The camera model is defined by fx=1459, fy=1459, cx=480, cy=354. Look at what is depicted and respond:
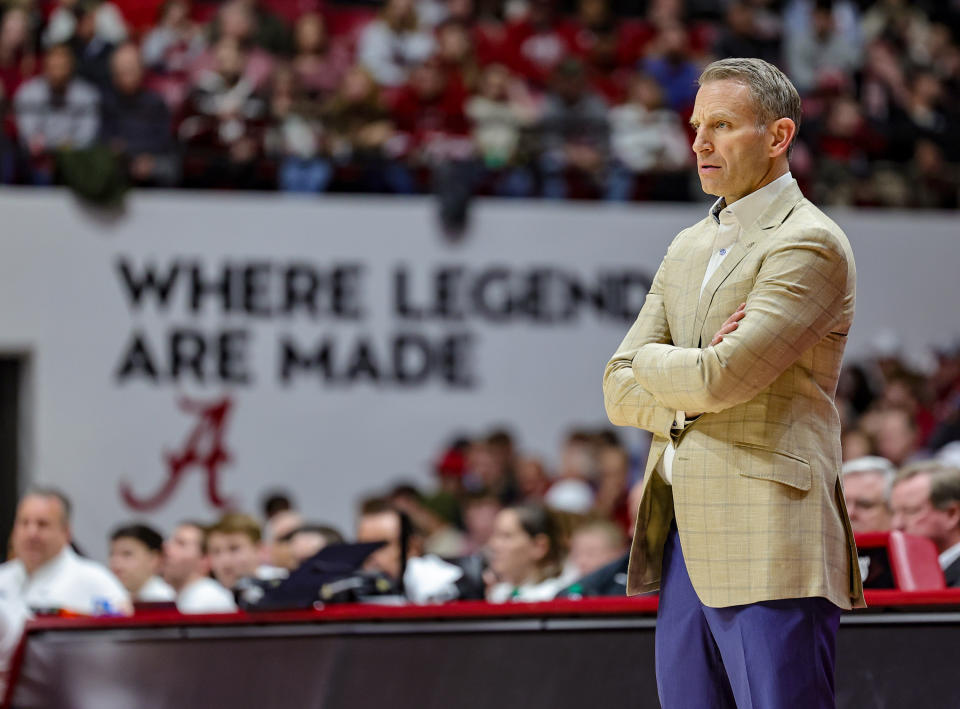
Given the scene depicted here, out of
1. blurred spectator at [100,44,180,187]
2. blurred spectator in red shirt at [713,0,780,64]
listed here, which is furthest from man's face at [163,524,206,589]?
blurred spectator in red shirt at [713,0,780,64]

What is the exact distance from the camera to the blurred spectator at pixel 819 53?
39.0 ft

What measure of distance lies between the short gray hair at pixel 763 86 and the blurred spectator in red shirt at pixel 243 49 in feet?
27.6

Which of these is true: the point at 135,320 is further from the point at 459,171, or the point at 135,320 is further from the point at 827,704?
the point at 827,704

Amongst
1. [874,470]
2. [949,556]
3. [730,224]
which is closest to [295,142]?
[874,470]

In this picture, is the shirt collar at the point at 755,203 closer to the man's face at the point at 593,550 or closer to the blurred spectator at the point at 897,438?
the man's face at the point at 593,550

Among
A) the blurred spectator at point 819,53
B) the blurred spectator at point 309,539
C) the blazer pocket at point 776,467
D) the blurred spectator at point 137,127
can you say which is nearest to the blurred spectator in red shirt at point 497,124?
the blurred spectator at point 137,127

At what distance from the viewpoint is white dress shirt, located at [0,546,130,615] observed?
5.84 meters

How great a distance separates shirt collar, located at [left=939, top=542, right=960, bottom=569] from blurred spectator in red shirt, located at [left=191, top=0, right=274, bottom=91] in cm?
694

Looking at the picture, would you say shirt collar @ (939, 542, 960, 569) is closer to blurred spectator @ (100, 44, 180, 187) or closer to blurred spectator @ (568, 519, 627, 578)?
blurred spectator @ (568, 519, 627, 578)

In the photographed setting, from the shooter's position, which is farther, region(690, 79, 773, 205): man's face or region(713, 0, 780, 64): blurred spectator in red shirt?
region(713, 0, 780, 64): blurred spectator in red shirt

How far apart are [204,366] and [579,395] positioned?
8.92ft

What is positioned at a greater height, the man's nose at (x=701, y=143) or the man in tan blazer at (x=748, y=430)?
the man's nose at (x=701, y=143)

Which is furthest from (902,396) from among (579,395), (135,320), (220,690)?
(220,690)

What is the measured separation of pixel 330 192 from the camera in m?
10.4
